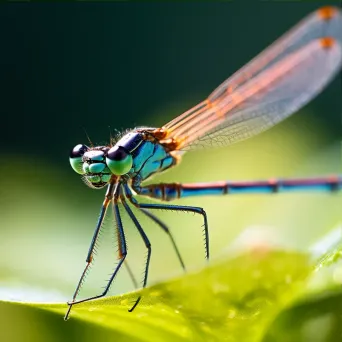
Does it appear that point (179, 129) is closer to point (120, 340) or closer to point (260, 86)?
point (260, 86)

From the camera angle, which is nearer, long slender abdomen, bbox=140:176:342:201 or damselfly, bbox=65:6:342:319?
damselfly, bbox=65:6:342:319

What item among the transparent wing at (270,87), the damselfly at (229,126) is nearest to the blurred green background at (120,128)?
the damselfly at (229,126)

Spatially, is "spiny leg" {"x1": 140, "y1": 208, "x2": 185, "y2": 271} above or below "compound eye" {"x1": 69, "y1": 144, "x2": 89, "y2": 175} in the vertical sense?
below

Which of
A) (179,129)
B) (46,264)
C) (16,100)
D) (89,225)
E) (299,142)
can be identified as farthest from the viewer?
(16,100)

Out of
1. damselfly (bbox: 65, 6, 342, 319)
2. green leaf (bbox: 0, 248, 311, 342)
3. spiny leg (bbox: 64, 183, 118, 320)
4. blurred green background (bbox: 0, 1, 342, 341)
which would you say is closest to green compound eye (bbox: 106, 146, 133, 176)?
damselfly (bbox: 65, 6, 342, 319)

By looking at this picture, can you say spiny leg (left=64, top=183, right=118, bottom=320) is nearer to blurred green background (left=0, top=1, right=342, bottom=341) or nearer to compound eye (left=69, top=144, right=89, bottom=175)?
blurred green background (left=0, top=1, right=342, bottom=341)

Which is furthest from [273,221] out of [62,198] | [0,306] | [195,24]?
[195,24]

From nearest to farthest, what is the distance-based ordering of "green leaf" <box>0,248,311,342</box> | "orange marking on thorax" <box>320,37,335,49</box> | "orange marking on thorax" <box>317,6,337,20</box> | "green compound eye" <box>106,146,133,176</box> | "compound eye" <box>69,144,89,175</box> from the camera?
"green leaf" <box>0,248,311,342</box>
"green compound eye" <box>106,146,133,176</box>
"compound eye" <box>69,144,89,175</box>
"orange marking on thorax" <box>317,6,337,20</box>
"orange marking on thorax" <box>320,37,335,49</box>

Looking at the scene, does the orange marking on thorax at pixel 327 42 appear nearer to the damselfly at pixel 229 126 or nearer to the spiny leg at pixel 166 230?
the damselfly at pixel 229 126
